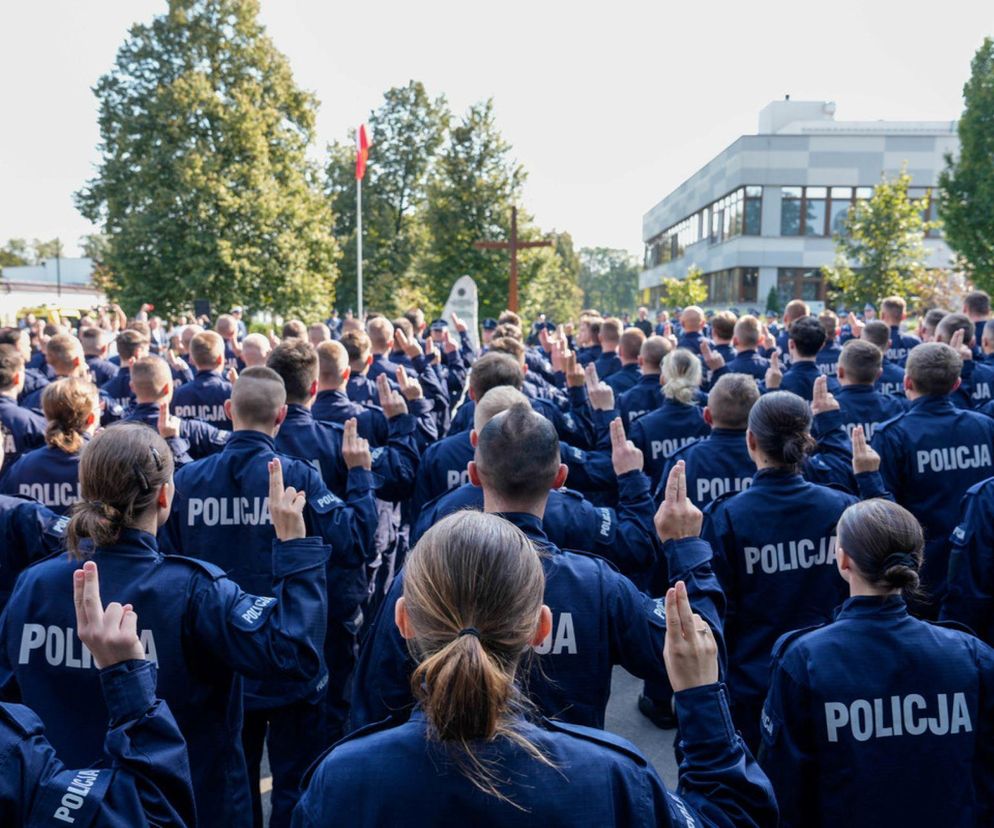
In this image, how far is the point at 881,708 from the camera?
110 inches

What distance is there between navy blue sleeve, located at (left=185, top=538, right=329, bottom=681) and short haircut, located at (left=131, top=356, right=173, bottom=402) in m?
3.14

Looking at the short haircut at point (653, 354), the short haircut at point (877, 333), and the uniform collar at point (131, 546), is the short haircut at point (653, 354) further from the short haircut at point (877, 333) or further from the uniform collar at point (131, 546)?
the uniform collar at point (131, 546)

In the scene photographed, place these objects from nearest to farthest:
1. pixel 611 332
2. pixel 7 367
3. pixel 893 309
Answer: pixel 7 367, pixel 611 332, pixel 893 309

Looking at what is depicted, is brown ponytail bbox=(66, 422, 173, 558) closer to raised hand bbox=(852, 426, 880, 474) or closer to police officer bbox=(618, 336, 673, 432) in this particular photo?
raised hand bbox=(852, 426, 880, 474)

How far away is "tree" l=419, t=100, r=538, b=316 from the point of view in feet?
115

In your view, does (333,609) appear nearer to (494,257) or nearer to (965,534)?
(965,534)

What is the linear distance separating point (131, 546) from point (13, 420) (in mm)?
3993

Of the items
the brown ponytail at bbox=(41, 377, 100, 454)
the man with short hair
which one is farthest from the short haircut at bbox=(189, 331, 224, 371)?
the man with short hair

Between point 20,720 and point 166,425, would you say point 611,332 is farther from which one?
point 20,720

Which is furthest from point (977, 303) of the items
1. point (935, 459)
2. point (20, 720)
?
point (20, 720)

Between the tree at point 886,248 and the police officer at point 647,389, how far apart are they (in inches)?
1040

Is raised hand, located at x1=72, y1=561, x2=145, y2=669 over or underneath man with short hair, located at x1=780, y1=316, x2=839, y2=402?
underneath

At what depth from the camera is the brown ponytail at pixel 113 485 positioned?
2762 mm

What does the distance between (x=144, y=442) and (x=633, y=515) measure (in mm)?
1917
